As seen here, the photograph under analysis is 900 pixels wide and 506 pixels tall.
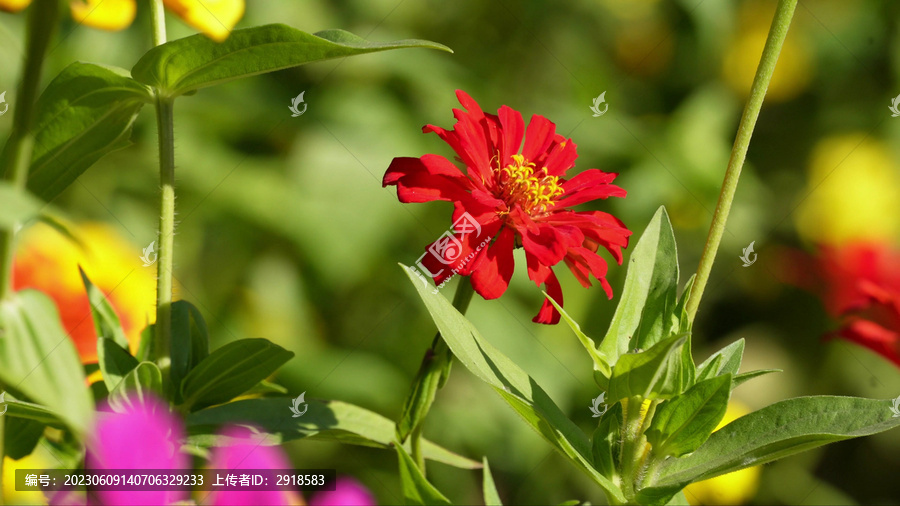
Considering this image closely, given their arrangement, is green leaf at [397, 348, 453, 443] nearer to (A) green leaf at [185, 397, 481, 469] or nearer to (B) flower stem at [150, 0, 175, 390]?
(A) green leaf at [185, 397, 481, 469]

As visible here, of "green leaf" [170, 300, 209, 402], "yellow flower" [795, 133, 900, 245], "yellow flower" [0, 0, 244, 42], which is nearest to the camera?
"yellow flower" [0, 0, 244, 42]

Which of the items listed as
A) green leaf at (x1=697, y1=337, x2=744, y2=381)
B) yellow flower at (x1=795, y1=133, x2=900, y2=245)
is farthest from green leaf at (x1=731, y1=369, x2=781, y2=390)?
yellow flower at (x1=795, y1=133, x2=900, y2=245)

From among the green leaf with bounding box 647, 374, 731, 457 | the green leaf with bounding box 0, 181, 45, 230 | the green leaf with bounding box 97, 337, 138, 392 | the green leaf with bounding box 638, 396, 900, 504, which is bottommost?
the green leaf with bounding box 638, 396, 900, 504

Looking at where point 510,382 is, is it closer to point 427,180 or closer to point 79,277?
point 427,180

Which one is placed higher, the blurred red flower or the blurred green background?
the blurred green background

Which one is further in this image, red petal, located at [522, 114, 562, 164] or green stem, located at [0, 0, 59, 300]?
red petal, located at [522, 114, 562, 164]

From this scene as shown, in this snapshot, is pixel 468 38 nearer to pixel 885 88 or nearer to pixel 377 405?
pixel 377 405

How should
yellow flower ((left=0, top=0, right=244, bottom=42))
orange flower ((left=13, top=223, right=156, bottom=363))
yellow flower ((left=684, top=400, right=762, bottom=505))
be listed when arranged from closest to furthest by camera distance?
1. yellow flower ((left=0, top=0, right=244, bottom=42))
2. orange flower ((left=13, top=223, right=156, bottom=363))
3. yellow flower ((left=684, top=400, right=762, bottom=505))

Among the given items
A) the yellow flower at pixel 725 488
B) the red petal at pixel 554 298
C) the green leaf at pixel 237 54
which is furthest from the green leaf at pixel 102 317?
the yellow flower at pixel 725 488
